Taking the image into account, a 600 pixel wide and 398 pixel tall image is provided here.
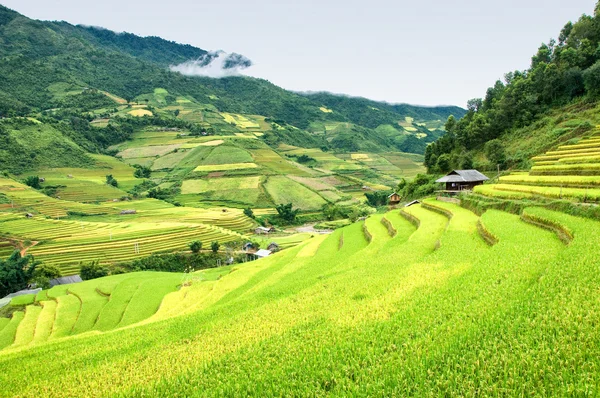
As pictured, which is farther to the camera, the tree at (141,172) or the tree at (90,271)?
the tree at (141,172)

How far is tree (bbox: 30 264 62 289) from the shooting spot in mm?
39125

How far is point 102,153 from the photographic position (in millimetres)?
115938

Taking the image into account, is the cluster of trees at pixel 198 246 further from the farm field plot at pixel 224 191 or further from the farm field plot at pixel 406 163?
the farm field plot at pixel 406 163

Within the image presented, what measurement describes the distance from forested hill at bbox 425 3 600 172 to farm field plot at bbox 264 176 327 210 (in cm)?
3631

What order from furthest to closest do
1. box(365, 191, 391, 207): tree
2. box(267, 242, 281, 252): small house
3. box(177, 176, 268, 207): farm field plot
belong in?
box(365, 191, 391, 207): tree < box(177, 176, 268, 207): farm field plot < box(267, 242, 281, 252): small house

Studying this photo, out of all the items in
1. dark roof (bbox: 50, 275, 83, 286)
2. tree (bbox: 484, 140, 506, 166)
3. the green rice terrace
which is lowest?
dark roof (bbox: 50, 275, 83, 286)

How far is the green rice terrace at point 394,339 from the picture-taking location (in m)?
5.37

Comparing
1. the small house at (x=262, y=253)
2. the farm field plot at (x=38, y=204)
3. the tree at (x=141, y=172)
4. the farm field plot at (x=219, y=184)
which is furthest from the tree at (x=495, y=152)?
the tree at (x=141, y=172)

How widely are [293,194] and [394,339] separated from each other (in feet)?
270

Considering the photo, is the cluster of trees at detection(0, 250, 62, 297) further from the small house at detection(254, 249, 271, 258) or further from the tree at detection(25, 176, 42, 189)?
the tree at detection(25, 176, 42, 189)

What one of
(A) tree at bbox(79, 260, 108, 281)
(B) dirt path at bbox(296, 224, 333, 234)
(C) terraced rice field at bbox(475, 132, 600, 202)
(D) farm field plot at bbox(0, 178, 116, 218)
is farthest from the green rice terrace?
(D) farm field plot at bbox(0, 178, 116, 218)

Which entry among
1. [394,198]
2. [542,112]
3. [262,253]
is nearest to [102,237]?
[262,253]

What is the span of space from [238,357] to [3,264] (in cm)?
4509

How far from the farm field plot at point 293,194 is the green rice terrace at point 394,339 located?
233 feet
